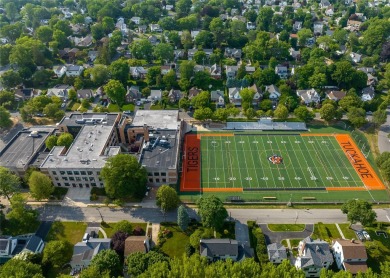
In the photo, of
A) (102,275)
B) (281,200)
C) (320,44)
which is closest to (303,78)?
(320,44)

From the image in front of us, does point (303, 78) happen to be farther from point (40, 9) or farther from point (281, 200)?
point (40, 9)

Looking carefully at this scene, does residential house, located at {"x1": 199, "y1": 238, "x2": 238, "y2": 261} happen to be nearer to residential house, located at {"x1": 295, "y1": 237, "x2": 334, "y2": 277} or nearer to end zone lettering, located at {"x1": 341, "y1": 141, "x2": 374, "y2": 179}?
residential house, located at {"x1": 295, "y1": 237, "x2": 334, "y2": 277}

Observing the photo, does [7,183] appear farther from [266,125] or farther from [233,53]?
[233,53]

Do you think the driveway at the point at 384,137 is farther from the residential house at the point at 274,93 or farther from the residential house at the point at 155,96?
the residential house at the point at 155,96

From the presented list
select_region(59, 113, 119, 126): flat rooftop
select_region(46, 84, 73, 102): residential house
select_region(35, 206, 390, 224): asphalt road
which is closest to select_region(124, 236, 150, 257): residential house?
select_region(35, 206, 390, 224): asphalt road

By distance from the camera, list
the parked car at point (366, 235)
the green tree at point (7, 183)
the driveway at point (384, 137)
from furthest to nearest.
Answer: the driveway at point (384, 137)
the green tree at point (7, 183)
the parked car at point (366, 235)

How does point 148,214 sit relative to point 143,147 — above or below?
below

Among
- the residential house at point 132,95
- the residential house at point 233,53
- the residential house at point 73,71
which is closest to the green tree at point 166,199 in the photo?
the residential house at point 132,95
